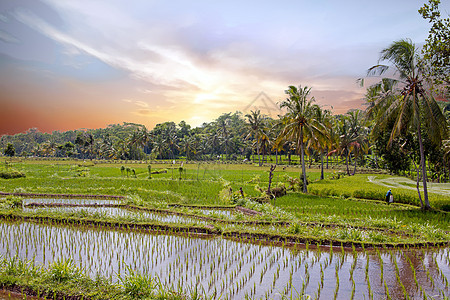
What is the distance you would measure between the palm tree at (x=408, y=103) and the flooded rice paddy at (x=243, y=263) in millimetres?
6721

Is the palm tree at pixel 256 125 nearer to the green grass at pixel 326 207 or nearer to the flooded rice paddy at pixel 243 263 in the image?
the green grass at pixel 326 207

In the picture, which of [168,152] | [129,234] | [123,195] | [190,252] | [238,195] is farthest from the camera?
[168,152]

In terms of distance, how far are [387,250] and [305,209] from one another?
5.86 m

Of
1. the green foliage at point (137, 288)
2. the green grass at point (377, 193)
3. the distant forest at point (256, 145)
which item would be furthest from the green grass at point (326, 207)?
the green foliage at point (137, 288)

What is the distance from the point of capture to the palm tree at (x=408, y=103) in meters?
13.2

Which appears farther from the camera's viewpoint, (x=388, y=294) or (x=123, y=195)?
(x=123, y=195)

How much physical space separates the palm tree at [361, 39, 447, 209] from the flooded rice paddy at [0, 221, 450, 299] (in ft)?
22.1

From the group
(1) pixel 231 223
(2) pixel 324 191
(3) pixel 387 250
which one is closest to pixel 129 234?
(1) pixel 231 223

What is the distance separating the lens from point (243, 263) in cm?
698

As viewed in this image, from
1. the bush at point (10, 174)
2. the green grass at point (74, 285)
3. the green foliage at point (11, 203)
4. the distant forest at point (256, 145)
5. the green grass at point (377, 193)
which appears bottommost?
the green grass at point (377, 193)

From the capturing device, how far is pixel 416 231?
32.0ft

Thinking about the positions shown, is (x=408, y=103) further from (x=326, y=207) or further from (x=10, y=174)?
(x=10, y=174)

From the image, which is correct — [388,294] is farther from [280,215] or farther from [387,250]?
[280,215]

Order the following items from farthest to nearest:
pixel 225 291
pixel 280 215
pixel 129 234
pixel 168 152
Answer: pixel 168 152, pixel 280 215, pixel 129 234, pixel 225 291
